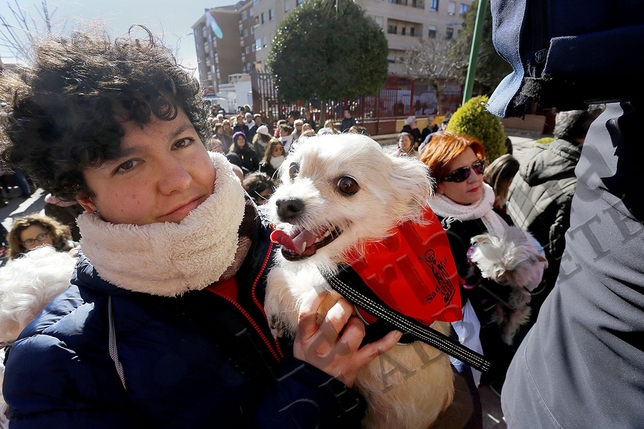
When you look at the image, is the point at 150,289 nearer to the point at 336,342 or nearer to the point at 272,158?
the point at 336,342

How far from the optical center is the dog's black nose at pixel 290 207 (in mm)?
1396

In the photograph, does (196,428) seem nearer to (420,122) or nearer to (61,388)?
(61,388)

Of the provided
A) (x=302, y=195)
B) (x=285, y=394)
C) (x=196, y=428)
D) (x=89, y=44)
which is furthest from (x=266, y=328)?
(x=89, y=44)

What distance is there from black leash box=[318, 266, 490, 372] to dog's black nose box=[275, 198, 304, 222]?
1.04 feet

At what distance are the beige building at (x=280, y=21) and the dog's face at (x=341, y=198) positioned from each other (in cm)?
2209

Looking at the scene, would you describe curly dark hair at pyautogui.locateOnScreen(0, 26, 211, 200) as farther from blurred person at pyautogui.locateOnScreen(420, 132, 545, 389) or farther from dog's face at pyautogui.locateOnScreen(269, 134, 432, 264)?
blurred person at pyautogui.locateOnScreen(420, 132, 545, 389)

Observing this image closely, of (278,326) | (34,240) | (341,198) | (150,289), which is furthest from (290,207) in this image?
(34,240)

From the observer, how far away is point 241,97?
24.8m

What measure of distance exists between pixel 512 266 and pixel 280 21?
23.1 meters

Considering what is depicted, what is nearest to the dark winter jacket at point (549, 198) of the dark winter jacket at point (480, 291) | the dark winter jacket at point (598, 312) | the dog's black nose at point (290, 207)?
the dark winter jacket at point (480, 291)

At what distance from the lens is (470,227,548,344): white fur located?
204 centimetres

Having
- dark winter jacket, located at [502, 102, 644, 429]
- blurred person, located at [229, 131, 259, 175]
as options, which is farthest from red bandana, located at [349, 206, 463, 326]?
blurred person, located at [229, 131, 259, 175]

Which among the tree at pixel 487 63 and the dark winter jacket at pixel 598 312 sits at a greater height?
the tree at pixel 487 63

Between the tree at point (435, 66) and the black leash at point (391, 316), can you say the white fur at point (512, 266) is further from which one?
the tree at point (435, 66)
